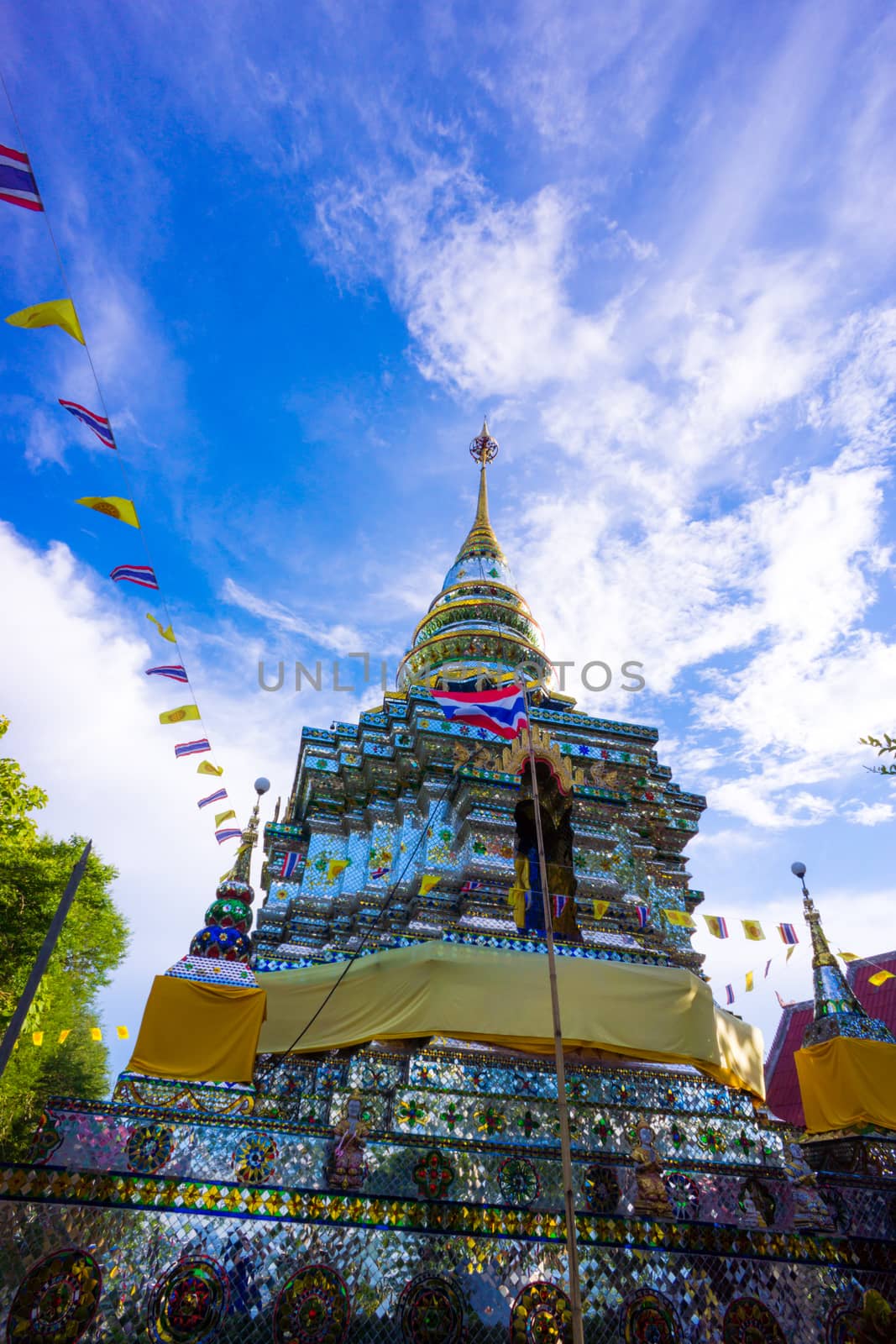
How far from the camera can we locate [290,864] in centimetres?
1488

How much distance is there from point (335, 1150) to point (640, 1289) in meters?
2.79

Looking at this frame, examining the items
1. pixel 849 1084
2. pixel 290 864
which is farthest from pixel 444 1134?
pixel 290 864

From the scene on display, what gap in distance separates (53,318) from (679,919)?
13.2 meters

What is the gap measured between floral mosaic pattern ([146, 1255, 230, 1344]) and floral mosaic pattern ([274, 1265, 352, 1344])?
1.46 feet

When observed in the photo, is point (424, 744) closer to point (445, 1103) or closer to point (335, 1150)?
point (445, 1103)

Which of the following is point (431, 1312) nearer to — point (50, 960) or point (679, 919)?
point (679, 919)

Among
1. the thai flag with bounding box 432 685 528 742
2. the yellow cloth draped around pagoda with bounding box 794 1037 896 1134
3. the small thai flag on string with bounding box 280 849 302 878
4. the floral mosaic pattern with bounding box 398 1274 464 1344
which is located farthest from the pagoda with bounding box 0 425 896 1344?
the thai flag with bounding box 432 685 528 742

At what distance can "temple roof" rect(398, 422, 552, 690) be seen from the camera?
18.9 metres

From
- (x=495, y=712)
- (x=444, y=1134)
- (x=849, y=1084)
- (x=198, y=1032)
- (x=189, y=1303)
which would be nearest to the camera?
(x=189, y=1303)

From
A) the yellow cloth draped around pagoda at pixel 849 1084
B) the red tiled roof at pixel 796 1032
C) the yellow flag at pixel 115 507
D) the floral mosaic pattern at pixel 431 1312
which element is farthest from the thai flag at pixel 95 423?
the red tiled roof at pixel 796 1032

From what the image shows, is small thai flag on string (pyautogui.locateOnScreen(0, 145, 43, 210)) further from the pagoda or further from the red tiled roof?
the red tiled roof

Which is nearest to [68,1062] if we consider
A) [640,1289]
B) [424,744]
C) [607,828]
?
[424,744]

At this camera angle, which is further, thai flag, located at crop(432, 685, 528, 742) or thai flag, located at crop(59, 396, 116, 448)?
thai flag, located at crop(432, 685, 528, 742)

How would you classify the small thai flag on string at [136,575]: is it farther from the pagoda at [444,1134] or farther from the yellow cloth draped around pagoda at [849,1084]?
the yellow cloth draped around pagoda at [849,1084]
